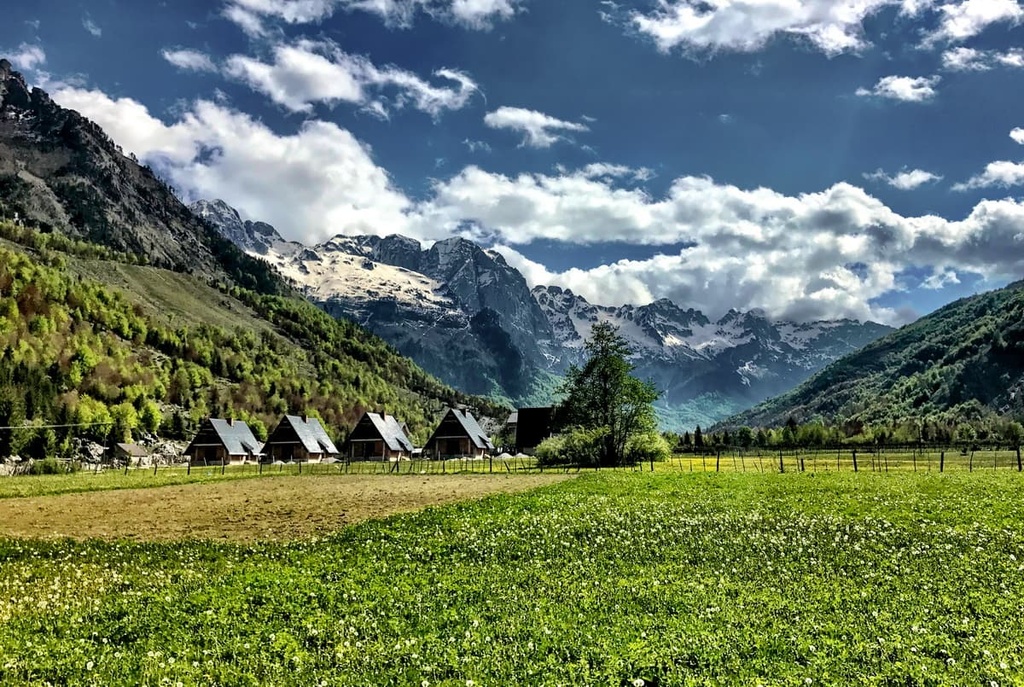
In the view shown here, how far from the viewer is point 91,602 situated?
16672 millimetres

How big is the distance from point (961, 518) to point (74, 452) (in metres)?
156

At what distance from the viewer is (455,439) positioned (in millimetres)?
148250

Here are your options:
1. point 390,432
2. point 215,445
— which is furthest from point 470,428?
point 215,445

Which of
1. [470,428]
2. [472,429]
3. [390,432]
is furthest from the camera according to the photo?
[390,432]

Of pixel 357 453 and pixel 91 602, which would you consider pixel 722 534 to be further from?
pixel 357 453

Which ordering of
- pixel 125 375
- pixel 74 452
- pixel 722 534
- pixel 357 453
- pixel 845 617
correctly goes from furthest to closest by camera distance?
pixel 125 375 → pixel 357 453 → pixel 74 452 → pixel 722 534 → pixel 845 617

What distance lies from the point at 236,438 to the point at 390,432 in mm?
35269

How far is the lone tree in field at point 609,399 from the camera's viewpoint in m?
87.5

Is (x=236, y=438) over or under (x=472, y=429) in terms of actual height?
under

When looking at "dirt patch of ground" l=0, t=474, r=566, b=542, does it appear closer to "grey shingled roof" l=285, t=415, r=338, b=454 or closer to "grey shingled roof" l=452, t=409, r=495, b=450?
"grey shingled roof" l=452, t=409, r=495, b=450

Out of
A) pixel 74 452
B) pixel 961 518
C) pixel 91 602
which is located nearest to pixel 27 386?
pixel 74 452

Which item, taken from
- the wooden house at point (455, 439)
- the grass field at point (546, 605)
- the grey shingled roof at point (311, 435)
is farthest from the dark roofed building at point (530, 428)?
the grass field at point (546, 605)

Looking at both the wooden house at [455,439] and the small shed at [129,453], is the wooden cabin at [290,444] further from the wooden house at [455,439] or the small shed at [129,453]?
the small shed at [129,453]

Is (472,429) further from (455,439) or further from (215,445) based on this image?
(215,445)
